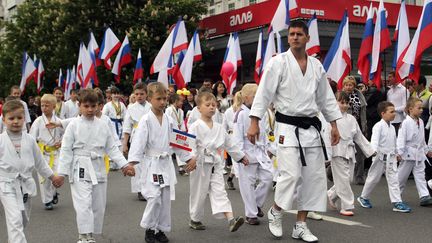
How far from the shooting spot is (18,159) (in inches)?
222

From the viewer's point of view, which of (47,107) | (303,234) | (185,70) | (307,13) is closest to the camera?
(303,234)

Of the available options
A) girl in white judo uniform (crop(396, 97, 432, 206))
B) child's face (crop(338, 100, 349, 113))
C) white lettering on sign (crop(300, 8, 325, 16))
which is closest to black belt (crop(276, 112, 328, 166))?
child's face (crop(338, 100, 349, 113))

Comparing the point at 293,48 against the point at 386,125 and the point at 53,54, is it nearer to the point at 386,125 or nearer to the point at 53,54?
the point at 386,125

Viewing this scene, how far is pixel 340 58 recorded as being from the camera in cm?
1263

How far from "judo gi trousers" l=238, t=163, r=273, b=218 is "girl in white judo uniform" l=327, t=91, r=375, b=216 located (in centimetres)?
105

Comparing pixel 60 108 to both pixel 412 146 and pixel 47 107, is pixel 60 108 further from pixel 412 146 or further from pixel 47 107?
pixel 412 146

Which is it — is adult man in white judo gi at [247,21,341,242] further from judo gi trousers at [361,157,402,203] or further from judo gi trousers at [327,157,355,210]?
judo gi trousers at [361,157,402,203]

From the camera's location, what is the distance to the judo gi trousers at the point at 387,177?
Answer: 322 inches

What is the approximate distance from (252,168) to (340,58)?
5887 millimetres

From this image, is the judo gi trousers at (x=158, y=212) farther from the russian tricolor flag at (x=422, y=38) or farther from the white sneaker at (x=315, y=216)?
the russian tricolor flag at (x=422, y=38)

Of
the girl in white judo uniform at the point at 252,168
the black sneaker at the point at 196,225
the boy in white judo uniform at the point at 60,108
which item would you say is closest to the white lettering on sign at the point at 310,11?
the boy in white judo uniform at the point at 60,108

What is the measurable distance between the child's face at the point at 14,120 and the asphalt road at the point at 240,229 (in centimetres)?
156

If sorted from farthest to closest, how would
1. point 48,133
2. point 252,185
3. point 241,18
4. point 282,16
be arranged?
point 241,18, point 282,16, point 48,133, point 252,185

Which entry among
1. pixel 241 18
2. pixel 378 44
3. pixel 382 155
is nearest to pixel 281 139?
pixel 382 155
